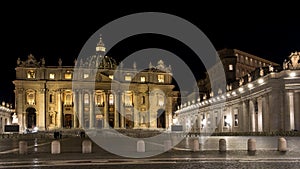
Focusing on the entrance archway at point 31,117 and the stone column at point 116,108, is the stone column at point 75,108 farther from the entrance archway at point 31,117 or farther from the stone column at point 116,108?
the entrance archway at point 31,117

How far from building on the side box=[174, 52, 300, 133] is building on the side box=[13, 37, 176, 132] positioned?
37661mm

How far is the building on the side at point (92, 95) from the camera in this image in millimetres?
123812

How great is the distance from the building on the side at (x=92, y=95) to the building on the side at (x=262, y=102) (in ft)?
124

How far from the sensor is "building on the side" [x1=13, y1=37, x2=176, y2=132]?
12381 cm

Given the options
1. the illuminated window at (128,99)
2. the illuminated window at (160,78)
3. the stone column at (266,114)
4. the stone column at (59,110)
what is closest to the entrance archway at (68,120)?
the stone column at (59,110)

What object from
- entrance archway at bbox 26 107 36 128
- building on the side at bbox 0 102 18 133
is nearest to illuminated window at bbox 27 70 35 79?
entrance archway at bbox 26 107 36 128

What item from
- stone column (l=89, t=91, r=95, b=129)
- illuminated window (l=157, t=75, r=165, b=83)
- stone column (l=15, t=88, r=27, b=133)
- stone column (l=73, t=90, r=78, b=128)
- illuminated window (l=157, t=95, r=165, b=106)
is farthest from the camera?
illuminated window (l=157, t=75, r=165, b=83)

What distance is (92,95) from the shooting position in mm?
128750

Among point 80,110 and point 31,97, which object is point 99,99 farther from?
point 31,97

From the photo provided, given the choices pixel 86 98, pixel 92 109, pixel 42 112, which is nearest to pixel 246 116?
pixel 92 109

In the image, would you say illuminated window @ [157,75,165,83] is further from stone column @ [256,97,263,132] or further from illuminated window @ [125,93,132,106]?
stone column @ [256,97,263,132]

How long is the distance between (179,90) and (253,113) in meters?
85.1

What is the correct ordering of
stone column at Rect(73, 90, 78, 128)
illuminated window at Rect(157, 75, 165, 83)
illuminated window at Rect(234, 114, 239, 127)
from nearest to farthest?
1. illuminated window at Rect(234, 114, 239, 127)
2. stone column at Rect(73, 90, 78, 128)
3. illuminated window at Rect(157, 75, 165, 83)

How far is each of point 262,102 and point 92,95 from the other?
231 feet
